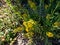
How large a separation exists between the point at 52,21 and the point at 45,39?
A: 0.25 meters

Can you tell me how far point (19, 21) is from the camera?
2.49 metres

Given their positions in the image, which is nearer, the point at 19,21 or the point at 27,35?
the point at 27,35

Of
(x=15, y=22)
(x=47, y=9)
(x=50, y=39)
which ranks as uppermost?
(x=47, y=9)

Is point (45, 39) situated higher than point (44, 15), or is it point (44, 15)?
point (44, 15)

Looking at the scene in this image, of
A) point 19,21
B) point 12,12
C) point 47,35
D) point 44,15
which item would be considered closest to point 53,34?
point 47,35

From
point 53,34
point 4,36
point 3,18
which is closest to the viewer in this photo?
point 53,34

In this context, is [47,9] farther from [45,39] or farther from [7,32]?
[7,32]

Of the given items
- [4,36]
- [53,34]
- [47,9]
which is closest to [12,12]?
[4,36]

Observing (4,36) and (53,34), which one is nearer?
(53,34)

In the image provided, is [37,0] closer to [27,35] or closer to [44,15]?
[44,15]

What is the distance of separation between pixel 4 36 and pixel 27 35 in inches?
13.2

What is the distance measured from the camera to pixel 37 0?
250 centimetres

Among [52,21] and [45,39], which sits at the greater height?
[52,21]

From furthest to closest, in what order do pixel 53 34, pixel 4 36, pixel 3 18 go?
pixel 3 18
pixel 4 36
pixel 53 34
